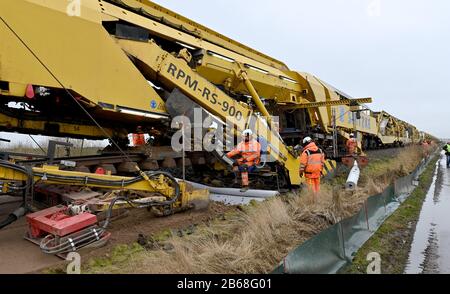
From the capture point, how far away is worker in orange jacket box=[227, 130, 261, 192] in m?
6.69

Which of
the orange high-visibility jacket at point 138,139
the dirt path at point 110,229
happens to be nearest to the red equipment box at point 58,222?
the dirt path at point 110,229

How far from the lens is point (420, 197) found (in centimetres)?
877

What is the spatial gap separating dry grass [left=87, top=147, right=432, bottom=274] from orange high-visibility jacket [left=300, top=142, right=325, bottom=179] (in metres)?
0.85

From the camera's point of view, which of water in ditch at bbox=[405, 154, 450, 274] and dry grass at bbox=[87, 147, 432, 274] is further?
water in ditch at bbox=[405, 154, 450, 274]

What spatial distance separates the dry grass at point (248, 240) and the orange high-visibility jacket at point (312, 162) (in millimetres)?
851

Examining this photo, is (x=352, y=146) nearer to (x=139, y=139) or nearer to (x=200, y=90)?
(x=200, y=90)

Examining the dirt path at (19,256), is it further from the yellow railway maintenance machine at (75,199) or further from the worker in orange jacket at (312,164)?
the worker in orange jacket at (312,164)

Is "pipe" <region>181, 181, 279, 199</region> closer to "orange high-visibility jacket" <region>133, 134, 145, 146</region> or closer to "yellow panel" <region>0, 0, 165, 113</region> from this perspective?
"orange high-visibility jacket" <region>133, 134, 145, 146</region>

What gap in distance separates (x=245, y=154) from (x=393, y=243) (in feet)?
9.72

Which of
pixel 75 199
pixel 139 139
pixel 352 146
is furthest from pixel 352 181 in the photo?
pixel 75 199

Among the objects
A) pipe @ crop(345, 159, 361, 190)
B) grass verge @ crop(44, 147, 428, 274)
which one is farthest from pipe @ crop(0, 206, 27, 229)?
pipe @ crop(345, 159, 361, 190)

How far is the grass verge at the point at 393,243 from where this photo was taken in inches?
155
